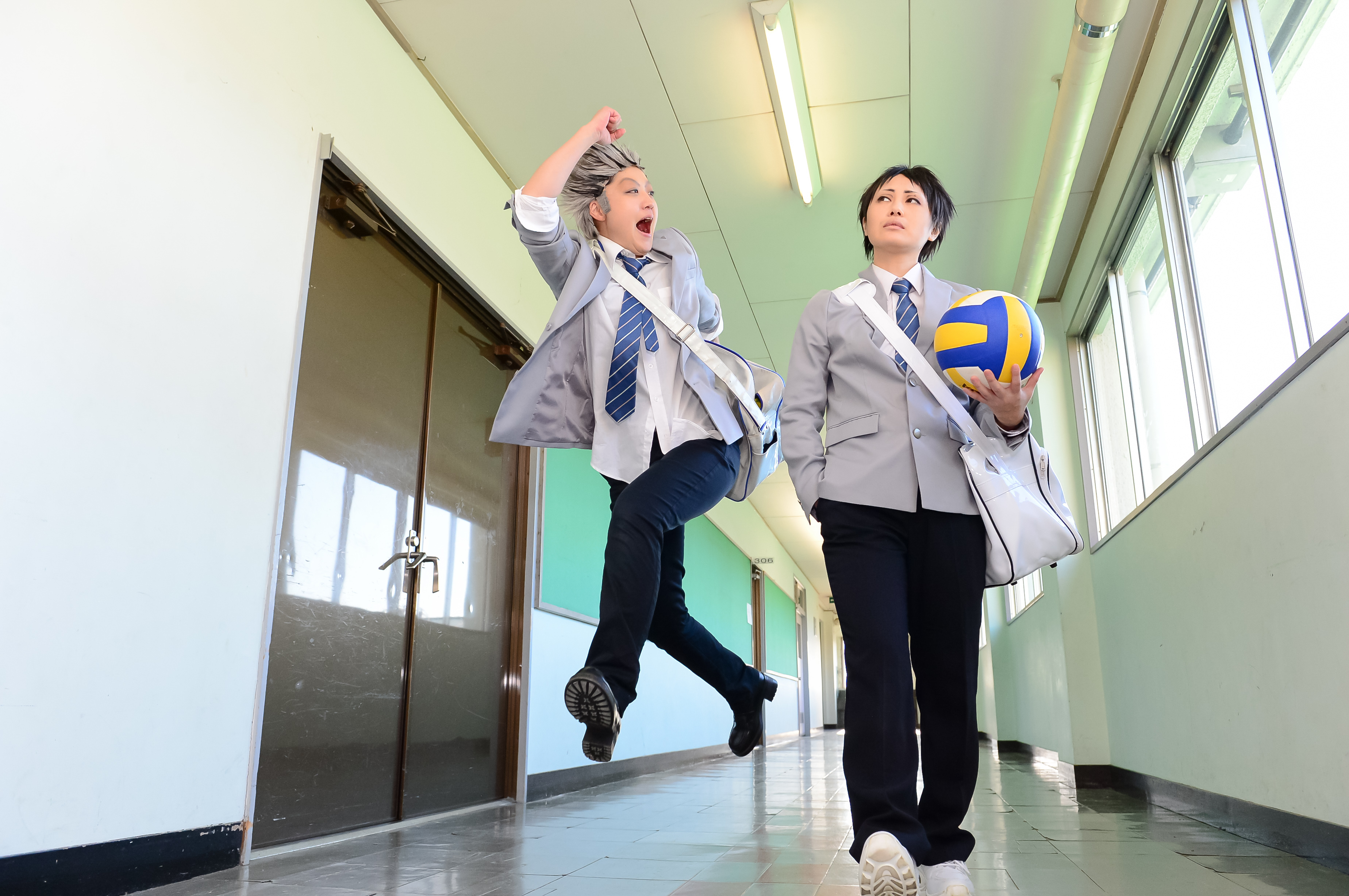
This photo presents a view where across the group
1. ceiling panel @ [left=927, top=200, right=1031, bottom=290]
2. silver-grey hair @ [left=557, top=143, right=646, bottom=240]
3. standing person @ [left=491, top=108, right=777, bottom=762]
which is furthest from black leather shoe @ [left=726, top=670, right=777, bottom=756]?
ceiling panel @ [left=927, top=200, right=1031, bottom=290]

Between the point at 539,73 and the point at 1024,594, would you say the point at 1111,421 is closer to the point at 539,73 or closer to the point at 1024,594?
the point at 1024,594

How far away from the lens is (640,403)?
81.6 inches

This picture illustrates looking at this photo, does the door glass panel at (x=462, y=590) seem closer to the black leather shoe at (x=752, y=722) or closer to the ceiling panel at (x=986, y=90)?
the black leather shoe at (x=752, y=722)

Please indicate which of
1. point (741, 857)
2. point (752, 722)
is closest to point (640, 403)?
point (752, 722)

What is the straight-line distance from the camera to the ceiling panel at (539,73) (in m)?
3.56

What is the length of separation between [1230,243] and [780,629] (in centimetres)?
1146

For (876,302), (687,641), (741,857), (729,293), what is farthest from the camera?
(729,293)

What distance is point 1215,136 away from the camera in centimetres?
329

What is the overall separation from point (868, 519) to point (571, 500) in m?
3.71

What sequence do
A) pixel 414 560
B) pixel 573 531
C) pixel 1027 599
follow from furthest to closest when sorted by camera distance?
pixel 1027 599
pixel 573 531
pixel 414 560

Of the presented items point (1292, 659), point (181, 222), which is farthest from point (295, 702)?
point (1292, 659)

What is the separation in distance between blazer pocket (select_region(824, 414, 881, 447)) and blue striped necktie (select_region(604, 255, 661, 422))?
0.46m

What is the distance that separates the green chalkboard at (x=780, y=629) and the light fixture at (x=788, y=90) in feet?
28.0

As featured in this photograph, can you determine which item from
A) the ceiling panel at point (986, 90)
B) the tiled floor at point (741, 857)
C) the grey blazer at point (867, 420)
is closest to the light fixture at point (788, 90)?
the ceiling panel at point (986, 90)
